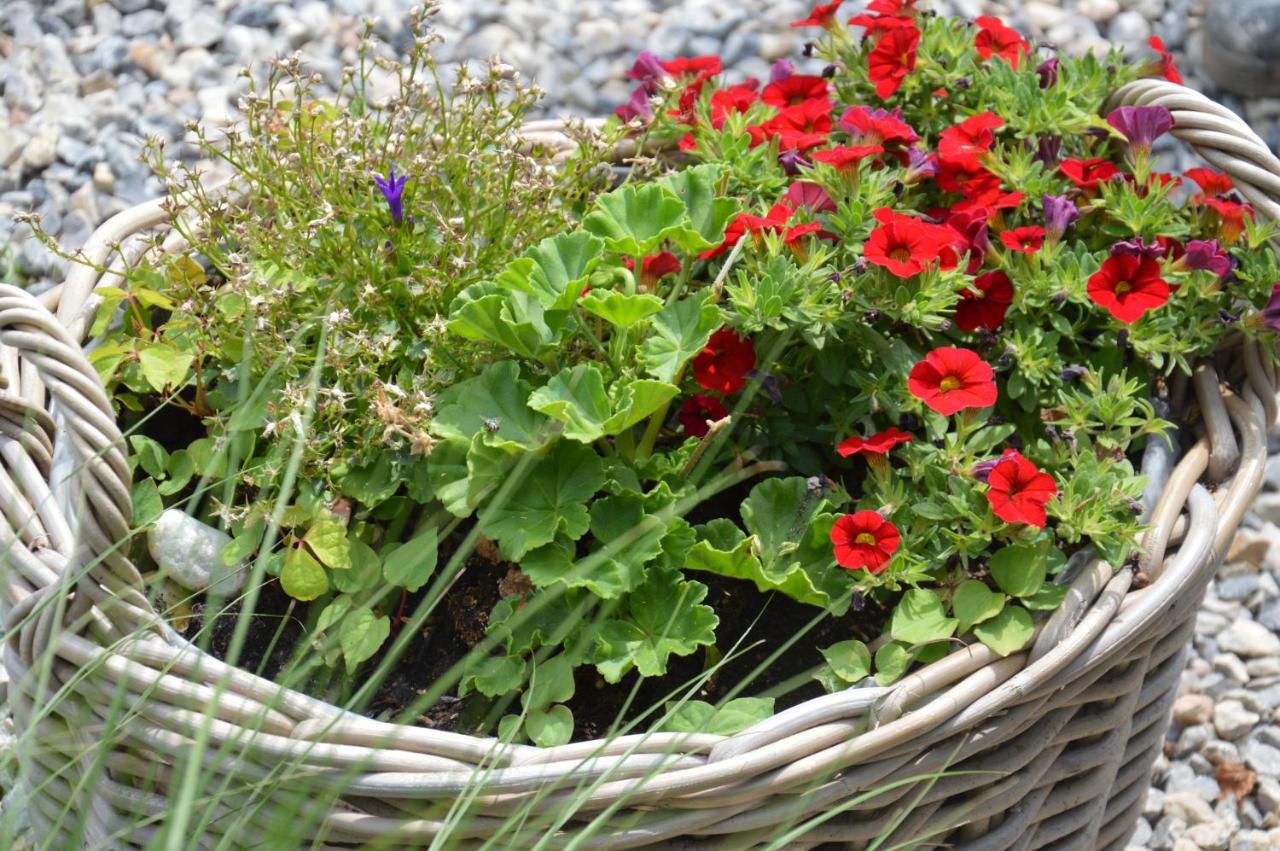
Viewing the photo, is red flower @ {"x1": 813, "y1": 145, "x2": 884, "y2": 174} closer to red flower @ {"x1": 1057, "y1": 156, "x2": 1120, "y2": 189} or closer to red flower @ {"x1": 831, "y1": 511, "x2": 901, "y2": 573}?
red flower @ {"x1": 1057, "y1": 156, "x2": 1120, "y2": 189}

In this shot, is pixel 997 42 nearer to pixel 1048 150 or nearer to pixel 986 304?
pixel 1048 150

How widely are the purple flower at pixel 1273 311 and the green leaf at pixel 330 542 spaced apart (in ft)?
3.24

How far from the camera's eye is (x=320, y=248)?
1500 mm

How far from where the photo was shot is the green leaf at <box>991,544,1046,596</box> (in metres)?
1.30

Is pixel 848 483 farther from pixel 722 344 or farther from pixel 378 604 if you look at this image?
pixel 378 604

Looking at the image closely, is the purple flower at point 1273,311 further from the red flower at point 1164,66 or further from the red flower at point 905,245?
the red flower at point 1164,66

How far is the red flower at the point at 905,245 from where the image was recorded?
4.45ft

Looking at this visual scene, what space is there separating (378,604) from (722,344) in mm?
448

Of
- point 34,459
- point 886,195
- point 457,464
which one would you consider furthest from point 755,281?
point 34,459

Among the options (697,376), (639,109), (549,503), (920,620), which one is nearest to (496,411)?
(549,503)

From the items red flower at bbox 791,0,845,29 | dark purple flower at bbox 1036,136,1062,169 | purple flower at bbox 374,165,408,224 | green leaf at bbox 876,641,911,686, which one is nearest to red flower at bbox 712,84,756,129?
red flower at bbox 791,0,845,29

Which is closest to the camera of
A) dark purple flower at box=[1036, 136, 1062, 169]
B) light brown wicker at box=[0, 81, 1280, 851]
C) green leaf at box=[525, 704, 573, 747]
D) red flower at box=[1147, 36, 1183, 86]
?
light brown wicker at box=[0, 81, 1280, 851]

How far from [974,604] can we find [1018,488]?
0.39ft

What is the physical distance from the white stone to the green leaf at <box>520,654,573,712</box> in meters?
0.35
